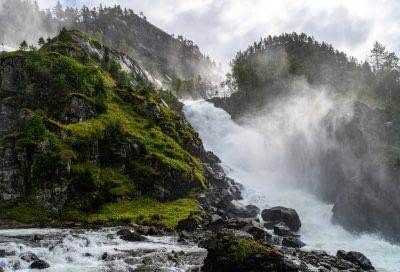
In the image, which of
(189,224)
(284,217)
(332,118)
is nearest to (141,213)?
(189,224)

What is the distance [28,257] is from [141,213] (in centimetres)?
3085

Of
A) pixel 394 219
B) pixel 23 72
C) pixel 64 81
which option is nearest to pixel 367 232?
pixel 394 219

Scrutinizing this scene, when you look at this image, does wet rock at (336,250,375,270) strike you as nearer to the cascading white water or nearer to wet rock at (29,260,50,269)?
the cascading white water

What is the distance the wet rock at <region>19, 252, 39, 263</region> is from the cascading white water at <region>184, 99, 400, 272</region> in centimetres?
3603

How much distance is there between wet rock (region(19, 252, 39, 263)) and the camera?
31.5 meters

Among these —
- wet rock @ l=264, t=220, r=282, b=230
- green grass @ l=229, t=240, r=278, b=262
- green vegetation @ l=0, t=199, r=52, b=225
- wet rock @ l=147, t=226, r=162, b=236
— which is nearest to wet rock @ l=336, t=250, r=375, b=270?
green grass @ l=229, t=240, r=278, b=262

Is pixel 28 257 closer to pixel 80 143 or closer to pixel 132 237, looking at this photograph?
pixel 132 237

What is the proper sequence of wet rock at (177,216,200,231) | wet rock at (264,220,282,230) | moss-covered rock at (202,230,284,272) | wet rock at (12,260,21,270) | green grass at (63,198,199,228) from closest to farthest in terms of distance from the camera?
moss-covered rock at (202,230,284,272) → wet rock at (12,260,21,270) → wet rock at (177,216,200,231) → green grass at (63,198,199,228) → wet rock at (264,220,282,230)

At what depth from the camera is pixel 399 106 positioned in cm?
9588

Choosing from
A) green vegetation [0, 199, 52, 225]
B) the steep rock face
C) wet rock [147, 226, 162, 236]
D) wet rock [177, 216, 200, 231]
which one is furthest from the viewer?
the steep rock face

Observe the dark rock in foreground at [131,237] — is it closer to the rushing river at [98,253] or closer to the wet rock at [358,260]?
the rushing river at [98,253]

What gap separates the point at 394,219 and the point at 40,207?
6052 centimetres

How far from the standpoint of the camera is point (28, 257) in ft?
105

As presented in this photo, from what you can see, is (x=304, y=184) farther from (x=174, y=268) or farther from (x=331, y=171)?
(x=174, y=268)
